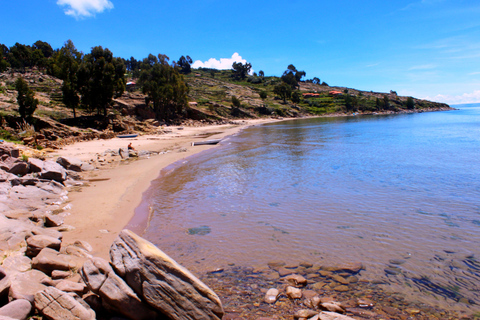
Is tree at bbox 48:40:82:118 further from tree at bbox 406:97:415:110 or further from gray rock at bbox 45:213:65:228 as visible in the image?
tree at bbox 406:97:415:110

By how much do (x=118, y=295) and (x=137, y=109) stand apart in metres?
56.9

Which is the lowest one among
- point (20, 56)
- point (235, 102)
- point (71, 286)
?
point (71, 286)

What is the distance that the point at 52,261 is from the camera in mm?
5027

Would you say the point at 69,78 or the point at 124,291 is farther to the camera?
the point at 69,78

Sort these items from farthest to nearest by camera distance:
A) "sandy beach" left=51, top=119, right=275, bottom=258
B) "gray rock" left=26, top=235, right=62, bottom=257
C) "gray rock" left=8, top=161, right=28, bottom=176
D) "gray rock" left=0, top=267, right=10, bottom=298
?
"gray rock" left=8, top=161, right=28, bottom=176
"sandy beach" left=51, top=119, right=275, bottom=258
"gray rock" left=26, top=235, right=62, bottom=257
"gray rock" left=0, top=267, right=10, bottom=298

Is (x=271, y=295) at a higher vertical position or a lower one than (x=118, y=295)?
lower

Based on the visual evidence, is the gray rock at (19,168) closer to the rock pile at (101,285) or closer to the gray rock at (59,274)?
the rock pile at (101,285)

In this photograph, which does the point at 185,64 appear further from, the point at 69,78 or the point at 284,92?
the point at 69,78

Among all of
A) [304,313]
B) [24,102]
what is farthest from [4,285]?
[24,102]

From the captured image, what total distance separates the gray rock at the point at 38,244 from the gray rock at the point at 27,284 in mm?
809

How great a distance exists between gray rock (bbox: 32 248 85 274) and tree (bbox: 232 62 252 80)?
168m

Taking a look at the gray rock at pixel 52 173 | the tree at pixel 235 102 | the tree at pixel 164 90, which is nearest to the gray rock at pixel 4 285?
the gray rock at pixel 52 173

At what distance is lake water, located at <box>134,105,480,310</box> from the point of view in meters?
5.99

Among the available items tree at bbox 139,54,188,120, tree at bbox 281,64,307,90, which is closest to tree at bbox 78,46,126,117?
tree at bbox 139,54,188,120
